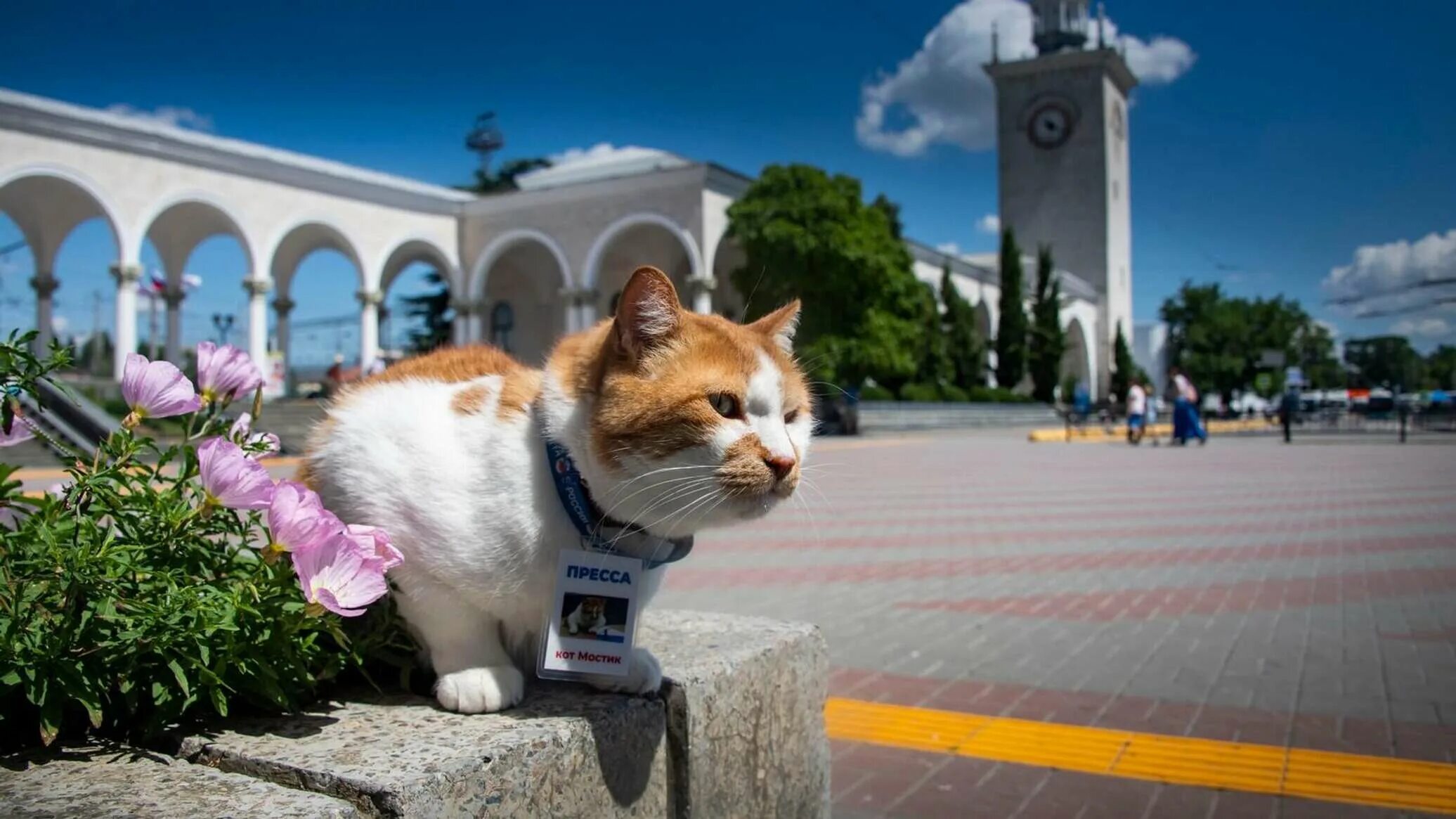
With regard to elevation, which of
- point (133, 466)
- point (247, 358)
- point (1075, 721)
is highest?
point (247, 358)

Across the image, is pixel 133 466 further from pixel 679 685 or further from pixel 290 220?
pixel 290 220

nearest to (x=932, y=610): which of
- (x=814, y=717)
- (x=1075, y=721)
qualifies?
(x=1075, y=721)

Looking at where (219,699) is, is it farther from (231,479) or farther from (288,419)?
(288,419)

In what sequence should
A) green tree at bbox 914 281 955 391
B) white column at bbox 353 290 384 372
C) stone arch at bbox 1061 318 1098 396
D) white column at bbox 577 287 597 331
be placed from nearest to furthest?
white column at bbox 353 290 384 372, white column at bbox 577 287 597 331, green tree at bbox 914 281 955 391, stone arch at bbox 1061 318 1098 396

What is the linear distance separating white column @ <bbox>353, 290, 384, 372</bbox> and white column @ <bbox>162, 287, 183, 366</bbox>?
197 inches

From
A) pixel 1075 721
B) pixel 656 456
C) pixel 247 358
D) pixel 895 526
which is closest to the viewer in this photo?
pixel 656 456

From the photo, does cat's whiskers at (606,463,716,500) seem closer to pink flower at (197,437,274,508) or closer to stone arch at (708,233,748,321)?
pink flower at (197,437,274,508)

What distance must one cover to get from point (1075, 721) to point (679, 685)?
214 centimetres

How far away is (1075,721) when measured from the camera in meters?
3.42

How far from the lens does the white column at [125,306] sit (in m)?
22.8

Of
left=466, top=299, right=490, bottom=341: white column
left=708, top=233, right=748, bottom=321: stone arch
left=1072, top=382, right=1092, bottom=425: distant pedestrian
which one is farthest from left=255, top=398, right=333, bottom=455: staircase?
left=1072, top=382, right=1092, bottom=425: distant pedestrian

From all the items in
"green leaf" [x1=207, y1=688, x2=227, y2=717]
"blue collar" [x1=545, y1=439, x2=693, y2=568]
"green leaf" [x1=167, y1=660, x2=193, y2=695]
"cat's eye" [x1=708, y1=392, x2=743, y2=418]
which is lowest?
"green leaf" [x1=207, y1=688, x2=227, y2=717]

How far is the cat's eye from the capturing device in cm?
161

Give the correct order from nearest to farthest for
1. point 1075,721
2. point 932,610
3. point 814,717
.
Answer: point 814,717 < point 1075,721 < point 932,610
